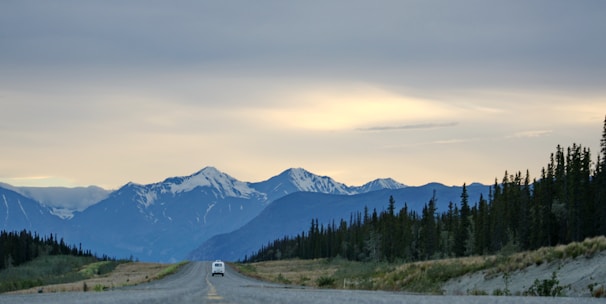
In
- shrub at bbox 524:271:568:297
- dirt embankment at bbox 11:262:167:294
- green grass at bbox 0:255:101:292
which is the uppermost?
shrub at bbox 524:271:568:297

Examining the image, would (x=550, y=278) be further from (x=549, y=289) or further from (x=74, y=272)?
(x=74, y=272)

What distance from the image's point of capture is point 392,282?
5403cm

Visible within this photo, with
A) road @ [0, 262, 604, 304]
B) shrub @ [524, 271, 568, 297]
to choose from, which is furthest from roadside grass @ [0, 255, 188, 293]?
shrub @ [524, 271, 568, 297]

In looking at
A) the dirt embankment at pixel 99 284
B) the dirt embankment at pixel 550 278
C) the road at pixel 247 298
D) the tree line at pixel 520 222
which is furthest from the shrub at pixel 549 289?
the tree line at pixel 520 222

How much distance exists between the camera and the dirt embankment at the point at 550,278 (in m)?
34.5

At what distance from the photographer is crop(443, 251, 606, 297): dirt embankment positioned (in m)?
34.5

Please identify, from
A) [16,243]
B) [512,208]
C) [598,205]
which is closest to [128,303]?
[598,205]

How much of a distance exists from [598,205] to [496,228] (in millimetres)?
26340

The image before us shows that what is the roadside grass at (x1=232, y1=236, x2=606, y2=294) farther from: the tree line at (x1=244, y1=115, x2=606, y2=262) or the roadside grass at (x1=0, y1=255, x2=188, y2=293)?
the tree line at (x1=244, y1=115, x2=606, y2=262)

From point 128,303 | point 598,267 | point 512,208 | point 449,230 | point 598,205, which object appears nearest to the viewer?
point 128,303

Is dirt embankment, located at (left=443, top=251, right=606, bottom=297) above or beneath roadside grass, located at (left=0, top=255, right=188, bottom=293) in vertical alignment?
above

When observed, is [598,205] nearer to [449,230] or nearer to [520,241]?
[520,241]

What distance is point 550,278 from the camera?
38.9 m

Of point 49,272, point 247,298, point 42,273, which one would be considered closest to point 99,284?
point 247,298
